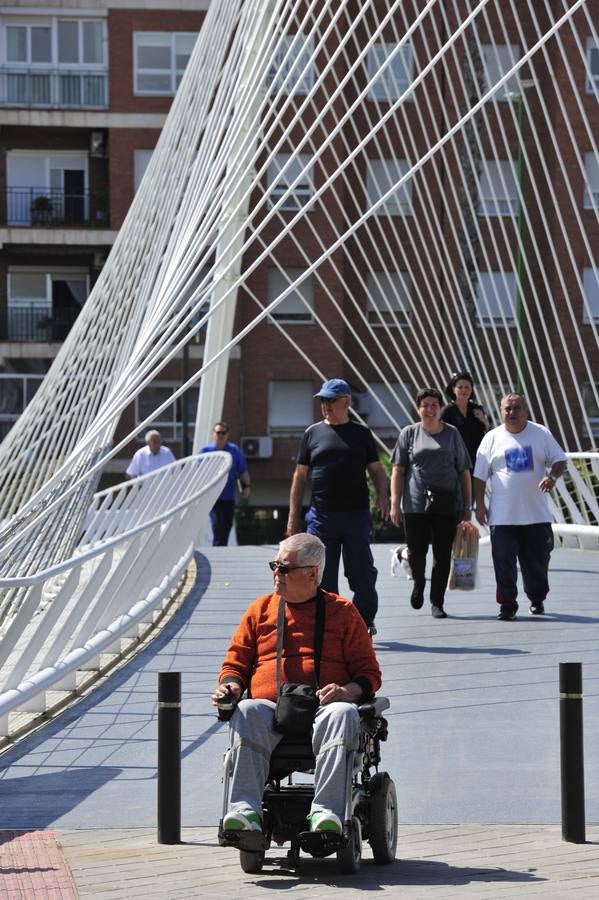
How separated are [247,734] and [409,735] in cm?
235

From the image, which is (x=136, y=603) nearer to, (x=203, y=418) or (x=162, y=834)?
(x=162, y=834)

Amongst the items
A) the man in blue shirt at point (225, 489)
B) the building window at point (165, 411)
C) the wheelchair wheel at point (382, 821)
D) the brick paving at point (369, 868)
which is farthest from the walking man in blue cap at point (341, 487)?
the building window at point (165, 411)

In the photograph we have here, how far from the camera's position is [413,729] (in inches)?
316

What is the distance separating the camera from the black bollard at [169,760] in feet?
19.5

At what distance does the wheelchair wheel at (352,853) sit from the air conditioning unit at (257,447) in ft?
135

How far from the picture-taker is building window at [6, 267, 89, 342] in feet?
160

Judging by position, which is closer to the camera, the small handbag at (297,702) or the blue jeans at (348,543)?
the small handbag at (297,702)

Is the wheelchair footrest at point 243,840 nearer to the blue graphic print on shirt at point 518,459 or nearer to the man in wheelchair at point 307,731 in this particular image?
the man in wheelchair at point 307,731

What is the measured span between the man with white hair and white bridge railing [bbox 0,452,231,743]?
75.8 inches

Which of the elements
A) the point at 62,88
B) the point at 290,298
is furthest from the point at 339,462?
the point at 62,88

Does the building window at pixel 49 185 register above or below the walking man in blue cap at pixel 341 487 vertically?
above

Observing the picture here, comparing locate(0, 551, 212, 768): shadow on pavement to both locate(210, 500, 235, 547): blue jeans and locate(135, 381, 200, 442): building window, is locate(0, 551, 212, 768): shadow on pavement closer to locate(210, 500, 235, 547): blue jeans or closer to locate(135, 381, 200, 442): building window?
locate(210, 500, 235, 547): blue jeans

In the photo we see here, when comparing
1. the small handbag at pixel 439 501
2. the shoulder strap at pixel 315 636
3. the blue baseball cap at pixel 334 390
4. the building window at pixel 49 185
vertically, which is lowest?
the shoulder strap at pixel 315 636

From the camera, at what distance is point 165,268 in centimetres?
1403
